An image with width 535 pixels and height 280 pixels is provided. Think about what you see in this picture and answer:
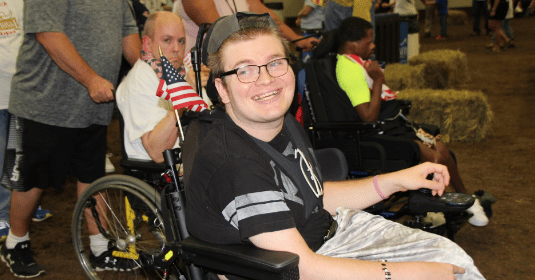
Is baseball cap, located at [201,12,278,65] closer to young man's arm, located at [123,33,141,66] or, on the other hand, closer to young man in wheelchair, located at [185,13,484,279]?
young man in wheelchair, located at [185,13,484,279]

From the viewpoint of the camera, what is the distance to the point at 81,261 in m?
2.87

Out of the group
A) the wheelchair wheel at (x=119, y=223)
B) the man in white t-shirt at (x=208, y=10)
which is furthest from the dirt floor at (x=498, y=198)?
the man in white t-shirt at (x=208, y=10)

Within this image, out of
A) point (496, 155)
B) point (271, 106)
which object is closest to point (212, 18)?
point (271, 106)

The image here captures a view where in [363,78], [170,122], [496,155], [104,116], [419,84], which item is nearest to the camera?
[170,122]

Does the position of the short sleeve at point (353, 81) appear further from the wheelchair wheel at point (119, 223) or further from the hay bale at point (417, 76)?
the hay bale at point (417, 76)

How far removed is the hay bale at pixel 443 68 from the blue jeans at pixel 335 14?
2.04 m

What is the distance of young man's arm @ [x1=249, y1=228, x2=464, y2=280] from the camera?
4.87 ft

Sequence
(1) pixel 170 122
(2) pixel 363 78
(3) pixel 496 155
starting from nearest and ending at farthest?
(1) pixel 170 122
(2) pixel 363 78
(3) pixel 496 155

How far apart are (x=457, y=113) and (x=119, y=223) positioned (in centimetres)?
389

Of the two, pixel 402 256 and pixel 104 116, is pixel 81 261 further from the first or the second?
pixel 402 256

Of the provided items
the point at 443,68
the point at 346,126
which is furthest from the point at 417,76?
the point at 346,126

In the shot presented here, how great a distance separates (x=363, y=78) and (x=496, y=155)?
2189 millimetres

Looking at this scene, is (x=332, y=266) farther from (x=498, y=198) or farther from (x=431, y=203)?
(x=498, y=198)

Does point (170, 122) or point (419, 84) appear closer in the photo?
point (170, 122)
